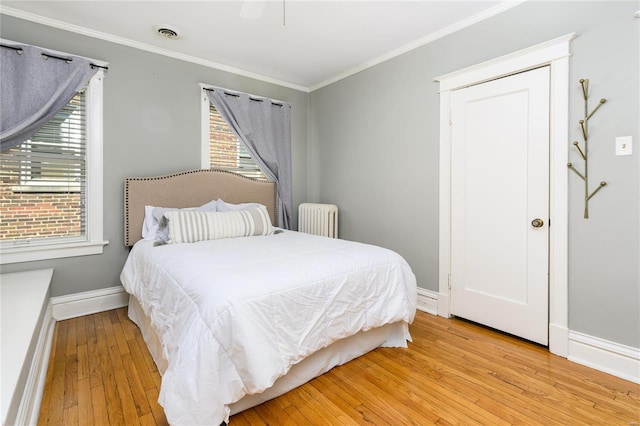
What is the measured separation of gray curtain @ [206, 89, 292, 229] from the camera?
3.63 m

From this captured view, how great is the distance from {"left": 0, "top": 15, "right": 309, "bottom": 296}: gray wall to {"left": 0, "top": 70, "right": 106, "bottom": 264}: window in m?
0.08

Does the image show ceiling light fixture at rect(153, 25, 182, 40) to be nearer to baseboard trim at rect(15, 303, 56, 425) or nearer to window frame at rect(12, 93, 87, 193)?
window frame at rect(12, 93, 87, 193)

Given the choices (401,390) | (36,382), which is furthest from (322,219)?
(36,382)

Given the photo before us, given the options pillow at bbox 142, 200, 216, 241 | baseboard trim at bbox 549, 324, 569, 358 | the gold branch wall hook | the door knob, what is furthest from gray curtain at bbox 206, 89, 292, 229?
the gold branch wall hook

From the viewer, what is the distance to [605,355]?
79.0 inches

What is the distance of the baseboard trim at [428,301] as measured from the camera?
2982mm

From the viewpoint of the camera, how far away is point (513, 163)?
2.44m

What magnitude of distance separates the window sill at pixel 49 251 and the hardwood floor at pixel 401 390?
2.39ft

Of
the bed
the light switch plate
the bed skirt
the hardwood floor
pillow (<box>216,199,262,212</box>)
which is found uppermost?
the light switch plate

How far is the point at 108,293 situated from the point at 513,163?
367cm

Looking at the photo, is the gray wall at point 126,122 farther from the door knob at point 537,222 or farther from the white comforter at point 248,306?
the door knob at point 537,222

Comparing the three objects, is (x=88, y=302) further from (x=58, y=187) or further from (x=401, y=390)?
(x=401, y=390)

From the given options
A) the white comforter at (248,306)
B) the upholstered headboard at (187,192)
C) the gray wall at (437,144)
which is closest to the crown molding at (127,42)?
the gray wall at (437,144)

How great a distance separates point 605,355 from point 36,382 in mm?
3314
